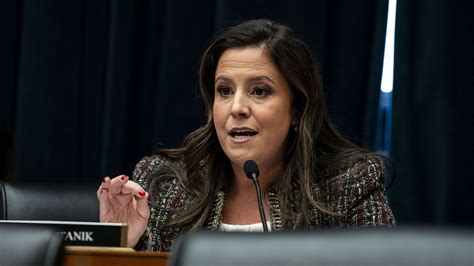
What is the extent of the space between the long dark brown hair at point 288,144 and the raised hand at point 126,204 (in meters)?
0.14

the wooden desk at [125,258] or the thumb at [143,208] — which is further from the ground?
the wooden desk at [125,258]

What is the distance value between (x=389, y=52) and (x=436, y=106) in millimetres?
234

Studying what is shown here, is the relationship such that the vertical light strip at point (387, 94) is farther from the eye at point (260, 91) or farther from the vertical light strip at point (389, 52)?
the eye at point (260, 91)

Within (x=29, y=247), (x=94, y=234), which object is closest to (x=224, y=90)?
(x=94, y=234)

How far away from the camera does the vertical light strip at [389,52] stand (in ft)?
9.59

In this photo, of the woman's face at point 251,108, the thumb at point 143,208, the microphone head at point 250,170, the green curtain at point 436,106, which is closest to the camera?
the microphone head at point 250,170

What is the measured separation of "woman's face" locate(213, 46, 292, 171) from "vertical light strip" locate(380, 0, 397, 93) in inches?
31.7

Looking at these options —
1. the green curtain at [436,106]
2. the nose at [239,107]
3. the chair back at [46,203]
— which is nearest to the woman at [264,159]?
the nose at [239,107]

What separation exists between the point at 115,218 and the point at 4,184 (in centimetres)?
40

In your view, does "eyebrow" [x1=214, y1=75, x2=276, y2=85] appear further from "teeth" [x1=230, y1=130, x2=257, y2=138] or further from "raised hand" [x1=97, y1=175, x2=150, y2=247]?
"raised hand" [x1=97, y1=175, x2=150, y2=247]

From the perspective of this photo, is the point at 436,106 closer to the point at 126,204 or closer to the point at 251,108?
the point at 251,108

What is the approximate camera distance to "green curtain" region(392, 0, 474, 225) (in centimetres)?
287

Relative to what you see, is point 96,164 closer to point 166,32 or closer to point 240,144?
point 166,32

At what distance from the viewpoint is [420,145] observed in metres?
2.88
